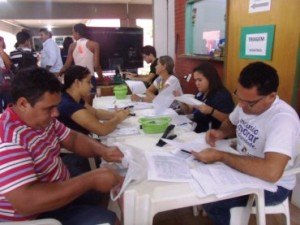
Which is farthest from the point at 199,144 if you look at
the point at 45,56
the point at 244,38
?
the point at 45,56

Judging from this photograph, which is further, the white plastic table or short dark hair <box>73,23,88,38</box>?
short dark hair <box>73,23,88,38</box>

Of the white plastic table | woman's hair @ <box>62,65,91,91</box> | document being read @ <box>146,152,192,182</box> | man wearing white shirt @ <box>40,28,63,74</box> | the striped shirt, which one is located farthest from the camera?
man wearing white shirt @ <box>40,28,63,74</box>

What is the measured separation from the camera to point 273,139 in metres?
1.15

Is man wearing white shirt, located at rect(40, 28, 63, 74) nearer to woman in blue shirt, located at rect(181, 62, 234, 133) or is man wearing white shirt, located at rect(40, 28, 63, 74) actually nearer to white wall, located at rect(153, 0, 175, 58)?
white wall, located at rect(153, 0, 175, 58)

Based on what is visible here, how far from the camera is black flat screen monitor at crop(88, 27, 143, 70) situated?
3.86 m

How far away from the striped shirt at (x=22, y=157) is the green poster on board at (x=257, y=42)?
1.87 metres

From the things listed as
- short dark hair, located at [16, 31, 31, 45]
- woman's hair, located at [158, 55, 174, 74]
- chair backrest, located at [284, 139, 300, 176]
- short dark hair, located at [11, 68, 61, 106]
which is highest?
short dark hair, located at [16, 31, 31, 45]

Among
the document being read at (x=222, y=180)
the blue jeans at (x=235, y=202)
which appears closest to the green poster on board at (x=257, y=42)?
the blue jeans at (x=235, y=202)

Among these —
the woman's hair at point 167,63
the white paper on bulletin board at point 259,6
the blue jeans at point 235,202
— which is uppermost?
the white paper on bulletin board at point 259,6

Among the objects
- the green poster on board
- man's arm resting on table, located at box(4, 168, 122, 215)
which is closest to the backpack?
the green poster on board

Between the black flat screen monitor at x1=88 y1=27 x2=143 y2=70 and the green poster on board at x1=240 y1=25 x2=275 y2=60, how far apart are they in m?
1.81

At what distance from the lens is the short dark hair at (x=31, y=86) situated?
1026 mm

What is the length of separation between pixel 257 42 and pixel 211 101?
0.76 meters

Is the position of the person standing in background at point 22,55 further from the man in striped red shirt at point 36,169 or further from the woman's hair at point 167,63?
the man in striped red shirt at point 36,169
